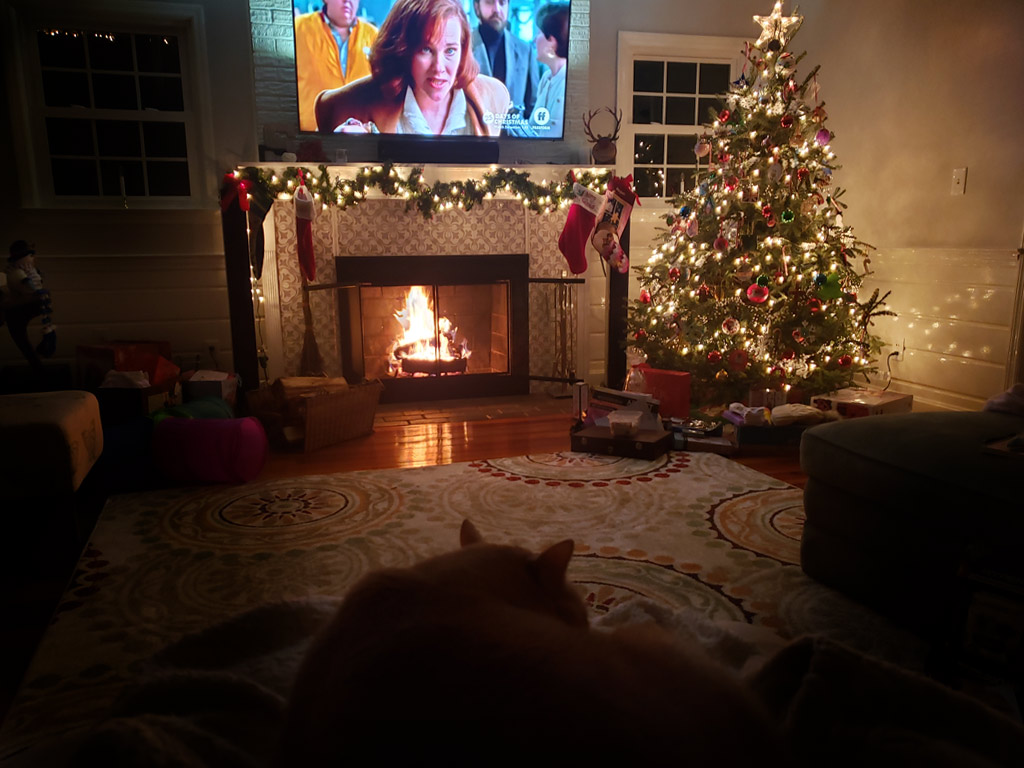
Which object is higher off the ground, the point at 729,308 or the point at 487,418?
the point at 729,308

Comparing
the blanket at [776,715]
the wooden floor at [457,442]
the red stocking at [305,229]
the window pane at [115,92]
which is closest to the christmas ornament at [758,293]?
the wooden floor at [457,442]

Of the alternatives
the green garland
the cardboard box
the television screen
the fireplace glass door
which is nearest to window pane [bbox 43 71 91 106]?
the green garland

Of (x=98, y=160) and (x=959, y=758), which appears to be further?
(x=98, y=160)

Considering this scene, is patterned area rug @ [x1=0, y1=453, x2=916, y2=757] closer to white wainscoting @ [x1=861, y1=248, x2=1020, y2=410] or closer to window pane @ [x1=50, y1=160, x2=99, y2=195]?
white wainscoting @ [x1=861, y1=248, x2=1020, y2=410]

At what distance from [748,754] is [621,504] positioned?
2.08 meters

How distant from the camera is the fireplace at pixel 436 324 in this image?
186 inches

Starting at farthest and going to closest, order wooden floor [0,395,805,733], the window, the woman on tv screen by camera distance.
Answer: the window, the woman on tv screen, wooden floor [0,395,805,733]

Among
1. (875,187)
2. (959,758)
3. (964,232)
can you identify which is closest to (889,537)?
(959,758)

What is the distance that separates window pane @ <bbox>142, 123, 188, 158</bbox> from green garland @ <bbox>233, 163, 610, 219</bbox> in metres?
0.78

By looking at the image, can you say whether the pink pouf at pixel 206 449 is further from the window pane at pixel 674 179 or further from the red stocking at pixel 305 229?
the window pane at pixel 674 179

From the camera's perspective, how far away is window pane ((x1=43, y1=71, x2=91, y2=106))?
4.23 meters

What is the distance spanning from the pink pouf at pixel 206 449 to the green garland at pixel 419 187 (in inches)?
64.5

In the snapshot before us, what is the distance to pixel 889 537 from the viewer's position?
1.79 m

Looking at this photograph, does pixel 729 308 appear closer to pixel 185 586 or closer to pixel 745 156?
pixel 745 156
